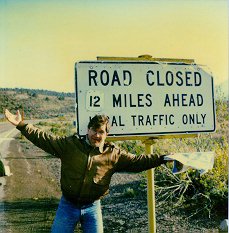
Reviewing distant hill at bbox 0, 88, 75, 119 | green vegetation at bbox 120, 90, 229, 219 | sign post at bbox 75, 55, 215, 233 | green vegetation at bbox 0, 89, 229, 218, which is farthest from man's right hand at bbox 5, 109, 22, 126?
distant hill at bbox 0, 88, 75, 119

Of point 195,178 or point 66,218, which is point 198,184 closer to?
point 195,178

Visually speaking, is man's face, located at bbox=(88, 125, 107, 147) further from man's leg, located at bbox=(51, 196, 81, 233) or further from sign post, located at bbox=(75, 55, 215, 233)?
man's leg, located at bbox=(51, 196, 81, 233)

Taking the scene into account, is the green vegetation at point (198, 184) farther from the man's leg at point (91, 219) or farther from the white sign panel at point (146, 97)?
the man's leg at point (91, 219)

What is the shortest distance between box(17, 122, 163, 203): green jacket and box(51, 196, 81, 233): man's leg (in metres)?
0.06

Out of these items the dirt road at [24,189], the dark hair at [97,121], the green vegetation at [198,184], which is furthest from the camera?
the green vegetation at [198,184]

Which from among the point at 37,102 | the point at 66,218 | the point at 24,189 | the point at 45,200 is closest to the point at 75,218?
the point at 66,218

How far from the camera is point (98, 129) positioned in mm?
2422

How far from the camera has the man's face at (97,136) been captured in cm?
244

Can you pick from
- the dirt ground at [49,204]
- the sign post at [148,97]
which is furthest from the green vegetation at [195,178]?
the sign post at [148,97]

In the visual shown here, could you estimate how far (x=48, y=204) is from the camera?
6.22 meters

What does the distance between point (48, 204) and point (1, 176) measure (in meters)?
1.11

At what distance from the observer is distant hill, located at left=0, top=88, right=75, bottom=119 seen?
7.10m

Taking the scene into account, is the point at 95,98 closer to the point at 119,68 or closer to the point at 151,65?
the point at 119,68

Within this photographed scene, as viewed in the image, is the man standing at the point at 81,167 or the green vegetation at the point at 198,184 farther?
the green vegetation at the point at 198,184
